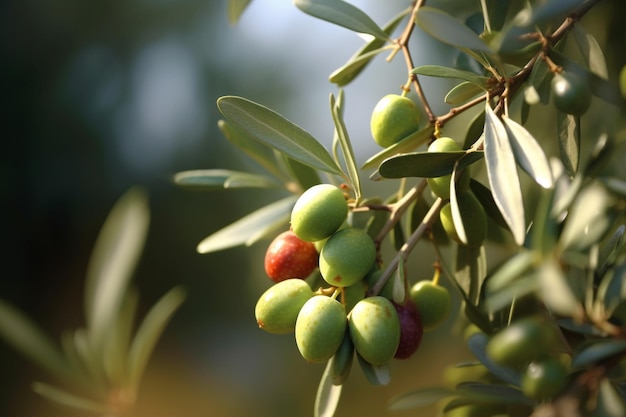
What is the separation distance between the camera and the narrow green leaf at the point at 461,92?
45cm

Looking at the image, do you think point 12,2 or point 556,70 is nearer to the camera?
point 556,70

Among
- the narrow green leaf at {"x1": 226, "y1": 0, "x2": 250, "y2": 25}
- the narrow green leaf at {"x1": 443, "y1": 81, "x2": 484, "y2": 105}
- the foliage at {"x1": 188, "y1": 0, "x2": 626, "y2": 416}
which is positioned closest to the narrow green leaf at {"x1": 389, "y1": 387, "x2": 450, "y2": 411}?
the foliage at {"x1": 188, "y1": 0, "x2": 626, "y2": 416}

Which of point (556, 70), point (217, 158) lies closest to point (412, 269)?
point (556, 70)

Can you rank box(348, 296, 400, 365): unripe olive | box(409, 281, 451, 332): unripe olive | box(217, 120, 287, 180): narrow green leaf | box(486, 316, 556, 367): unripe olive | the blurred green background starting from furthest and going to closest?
the blurred green background
box(217, 120, 287, 180): narrow green leaf
box(409, 281, 451, 332): unripe olive
box(348, 296, 400, 365): unripe olive
box(486, 316, 556, 367): unripe olive

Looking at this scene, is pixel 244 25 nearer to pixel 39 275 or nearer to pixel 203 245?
pixel 39 275

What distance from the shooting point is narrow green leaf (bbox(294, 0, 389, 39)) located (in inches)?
18.6

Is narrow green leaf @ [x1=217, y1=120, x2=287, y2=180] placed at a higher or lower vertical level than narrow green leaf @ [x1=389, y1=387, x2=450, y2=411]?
higher

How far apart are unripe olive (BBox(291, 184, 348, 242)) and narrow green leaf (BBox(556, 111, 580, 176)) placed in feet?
0.54

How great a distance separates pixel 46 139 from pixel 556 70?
164 centimetres

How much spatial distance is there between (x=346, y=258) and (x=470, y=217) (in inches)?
3.8

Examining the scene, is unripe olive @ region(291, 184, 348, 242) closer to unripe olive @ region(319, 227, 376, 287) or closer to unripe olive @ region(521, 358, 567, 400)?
unripe olive @ region(319, 227, 376, 287)

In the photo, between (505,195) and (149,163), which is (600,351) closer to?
(505,195)

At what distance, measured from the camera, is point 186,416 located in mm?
1520

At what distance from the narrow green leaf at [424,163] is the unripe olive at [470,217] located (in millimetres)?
35
